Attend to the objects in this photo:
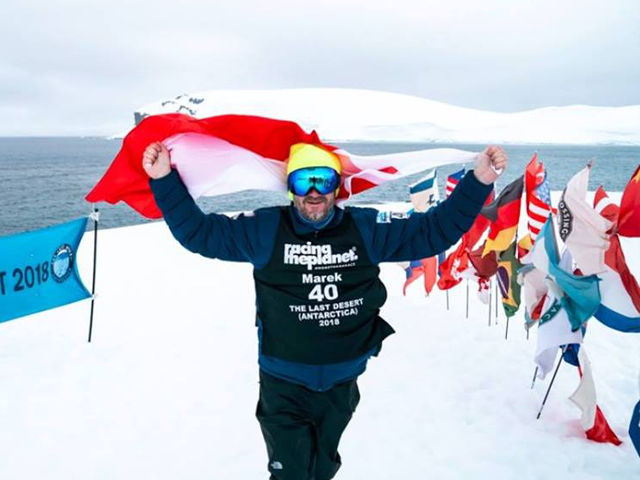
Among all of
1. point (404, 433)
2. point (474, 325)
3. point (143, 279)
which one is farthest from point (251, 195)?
point (404, 433)

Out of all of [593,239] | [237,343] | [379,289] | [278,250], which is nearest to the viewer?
[278,250]

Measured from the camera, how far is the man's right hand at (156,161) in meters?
2.20

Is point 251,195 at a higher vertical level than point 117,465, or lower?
higher

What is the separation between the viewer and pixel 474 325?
19.1 ft

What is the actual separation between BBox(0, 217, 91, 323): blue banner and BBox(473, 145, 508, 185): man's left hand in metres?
4.15

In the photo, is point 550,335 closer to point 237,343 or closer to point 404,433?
point 404,433

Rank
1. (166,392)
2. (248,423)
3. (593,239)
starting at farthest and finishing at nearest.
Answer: (166,392) < (248,423) < (593,239)

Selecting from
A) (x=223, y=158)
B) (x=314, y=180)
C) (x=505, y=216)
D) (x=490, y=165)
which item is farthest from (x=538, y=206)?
(x=223, y=158)

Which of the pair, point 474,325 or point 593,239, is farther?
point 474,325

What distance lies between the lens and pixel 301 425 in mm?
2340

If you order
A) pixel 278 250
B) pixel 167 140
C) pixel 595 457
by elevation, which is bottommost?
pixel 595 457

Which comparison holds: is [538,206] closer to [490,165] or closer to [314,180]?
[490,165]

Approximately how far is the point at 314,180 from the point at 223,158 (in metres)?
0.73

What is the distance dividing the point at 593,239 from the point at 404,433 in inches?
76.8
